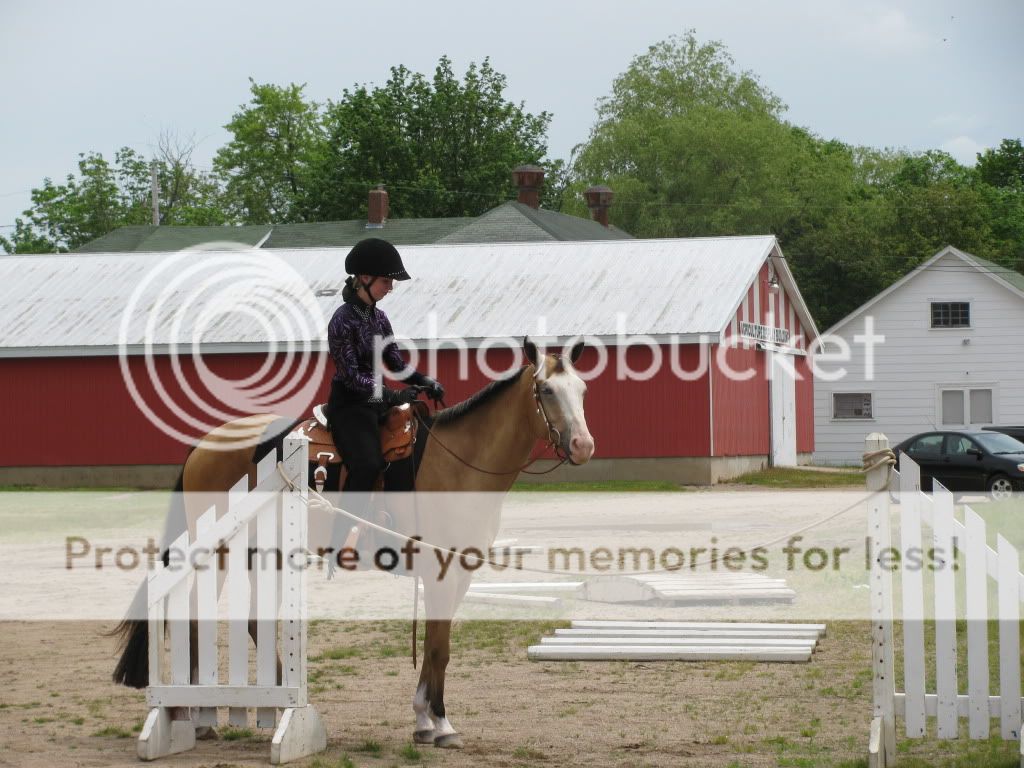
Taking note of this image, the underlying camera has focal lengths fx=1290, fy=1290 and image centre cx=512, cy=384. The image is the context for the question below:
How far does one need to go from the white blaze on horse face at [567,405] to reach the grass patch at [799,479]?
21924 mm

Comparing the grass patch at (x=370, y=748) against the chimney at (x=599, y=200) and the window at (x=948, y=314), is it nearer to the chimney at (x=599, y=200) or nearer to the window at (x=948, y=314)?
the window at (x=948, y=314)

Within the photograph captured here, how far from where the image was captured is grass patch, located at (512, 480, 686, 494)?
2738cm

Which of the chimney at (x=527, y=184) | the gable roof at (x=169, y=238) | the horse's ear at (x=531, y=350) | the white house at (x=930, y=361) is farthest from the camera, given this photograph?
the gable roof at (x=169, y=238)

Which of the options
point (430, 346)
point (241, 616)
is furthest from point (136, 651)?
point (430, 346)

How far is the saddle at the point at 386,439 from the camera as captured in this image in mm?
7586

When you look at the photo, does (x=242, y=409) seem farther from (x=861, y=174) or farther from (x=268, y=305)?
(x=861, y=174)

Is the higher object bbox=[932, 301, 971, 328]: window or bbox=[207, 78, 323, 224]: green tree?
bbox=[207, 78, 323, 224]: green tree

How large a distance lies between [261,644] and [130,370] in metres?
25.3

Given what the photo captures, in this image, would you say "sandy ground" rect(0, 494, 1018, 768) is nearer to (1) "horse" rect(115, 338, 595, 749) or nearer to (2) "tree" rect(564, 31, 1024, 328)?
(1) "horse" rect(115, 338, 595, 749)

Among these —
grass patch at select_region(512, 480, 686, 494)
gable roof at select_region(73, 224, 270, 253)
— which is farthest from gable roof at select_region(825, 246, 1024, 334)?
gable roof at select_region(73, 224, 270, 253)

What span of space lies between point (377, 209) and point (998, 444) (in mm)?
32081

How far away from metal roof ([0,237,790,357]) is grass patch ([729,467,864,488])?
392 cm

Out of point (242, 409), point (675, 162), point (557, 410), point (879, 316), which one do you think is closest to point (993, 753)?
point (557, 410)

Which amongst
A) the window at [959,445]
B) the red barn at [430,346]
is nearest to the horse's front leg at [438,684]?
the window at [959,445]
